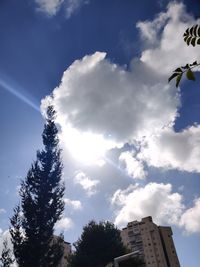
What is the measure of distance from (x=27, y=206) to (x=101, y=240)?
568 inches

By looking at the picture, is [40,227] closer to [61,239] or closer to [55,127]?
[61,239]

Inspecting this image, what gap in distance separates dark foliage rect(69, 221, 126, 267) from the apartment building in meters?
51.0

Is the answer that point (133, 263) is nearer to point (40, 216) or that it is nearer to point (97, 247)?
point (97, 247)

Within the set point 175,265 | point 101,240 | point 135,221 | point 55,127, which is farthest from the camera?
point 135,221

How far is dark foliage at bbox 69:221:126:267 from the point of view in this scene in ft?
91.3

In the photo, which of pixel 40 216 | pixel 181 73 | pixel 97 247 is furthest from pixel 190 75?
pixel 97 247

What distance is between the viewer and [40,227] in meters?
16.7

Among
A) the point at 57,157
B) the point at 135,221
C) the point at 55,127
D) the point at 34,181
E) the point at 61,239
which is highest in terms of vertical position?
the point at 135,221

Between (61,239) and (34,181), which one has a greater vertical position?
(34,181)

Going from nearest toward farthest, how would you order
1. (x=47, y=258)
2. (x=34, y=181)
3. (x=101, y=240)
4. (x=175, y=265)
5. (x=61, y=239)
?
(x=47, y=258) < (x=61, y=239) < (x=34, y=181) < (x=101, y=240) < (x=175, y=265)

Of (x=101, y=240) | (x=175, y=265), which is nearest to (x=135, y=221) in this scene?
(x=175, y=265)

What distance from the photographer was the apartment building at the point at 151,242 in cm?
7806

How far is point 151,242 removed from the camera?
262 feet

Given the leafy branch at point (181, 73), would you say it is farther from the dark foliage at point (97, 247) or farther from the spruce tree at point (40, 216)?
the dark foliage at point (97, 247)
